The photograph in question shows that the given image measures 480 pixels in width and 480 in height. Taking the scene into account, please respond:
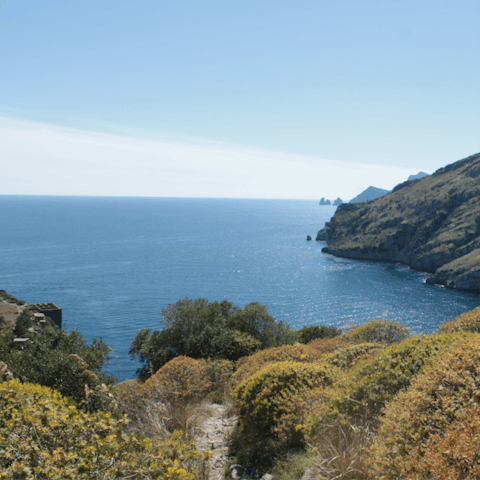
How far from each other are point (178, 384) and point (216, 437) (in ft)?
7.62

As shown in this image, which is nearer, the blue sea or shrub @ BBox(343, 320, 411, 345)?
shrub @ BBox(343, 320, 411, 345)

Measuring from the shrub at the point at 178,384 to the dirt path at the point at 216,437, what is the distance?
0.96 m

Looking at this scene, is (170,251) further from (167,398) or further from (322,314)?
(167,398)

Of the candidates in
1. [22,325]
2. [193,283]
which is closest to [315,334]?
[22,325]

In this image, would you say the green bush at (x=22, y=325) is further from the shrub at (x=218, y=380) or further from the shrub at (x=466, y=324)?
the shrub at (x=466, y=324)

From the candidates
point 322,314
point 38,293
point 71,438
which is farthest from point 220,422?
point 38,293

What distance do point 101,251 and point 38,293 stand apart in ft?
160

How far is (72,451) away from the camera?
551 cm

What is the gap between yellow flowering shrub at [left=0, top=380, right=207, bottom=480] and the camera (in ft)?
16.7

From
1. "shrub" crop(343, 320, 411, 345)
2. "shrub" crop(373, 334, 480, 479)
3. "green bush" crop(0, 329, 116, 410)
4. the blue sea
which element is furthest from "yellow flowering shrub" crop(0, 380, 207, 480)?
the blue sea

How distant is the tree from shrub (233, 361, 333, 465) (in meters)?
12.6

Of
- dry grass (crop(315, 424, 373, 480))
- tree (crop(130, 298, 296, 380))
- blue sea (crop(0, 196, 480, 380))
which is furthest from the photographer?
blue sea (crop(0, 196, 480, 380))

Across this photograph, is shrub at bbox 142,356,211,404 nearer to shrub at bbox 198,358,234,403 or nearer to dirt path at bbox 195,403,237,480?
dirt path at bbox 195,403,237,480

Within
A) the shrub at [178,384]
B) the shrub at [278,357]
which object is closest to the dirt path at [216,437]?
the shrub at [178,384]
